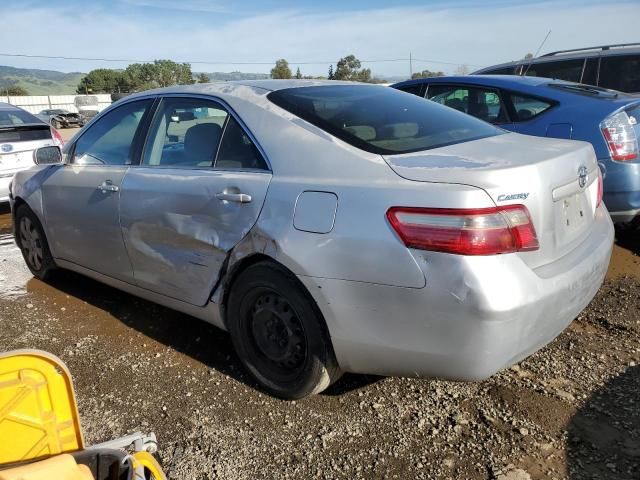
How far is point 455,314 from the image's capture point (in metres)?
2.16

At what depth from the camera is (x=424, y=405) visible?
280 cm

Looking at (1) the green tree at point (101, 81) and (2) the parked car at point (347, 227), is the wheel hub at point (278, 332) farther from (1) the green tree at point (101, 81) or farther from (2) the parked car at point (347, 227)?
(1) the green tree at point (101, 81)

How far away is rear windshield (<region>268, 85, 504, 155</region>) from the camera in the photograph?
270 centimetres

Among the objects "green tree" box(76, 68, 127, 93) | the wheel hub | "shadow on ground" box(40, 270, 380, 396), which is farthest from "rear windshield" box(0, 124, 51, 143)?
"green tree" box(76, 68, 127, 93)

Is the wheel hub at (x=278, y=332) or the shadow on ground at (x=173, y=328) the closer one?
the wheel hub at (x=278, y=332)

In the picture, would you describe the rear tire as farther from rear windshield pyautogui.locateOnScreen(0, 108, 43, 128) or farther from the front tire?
rear windshield pyautogui.locateOnScreen(0, 108, 43, 128)

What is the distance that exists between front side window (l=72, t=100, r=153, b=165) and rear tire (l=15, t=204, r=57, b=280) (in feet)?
2.61

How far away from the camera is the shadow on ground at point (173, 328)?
3.14 metres

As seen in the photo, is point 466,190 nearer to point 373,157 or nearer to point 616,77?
point 373,157

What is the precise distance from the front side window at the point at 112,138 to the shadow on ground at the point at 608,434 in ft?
9.64

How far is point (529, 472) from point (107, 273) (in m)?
2.89

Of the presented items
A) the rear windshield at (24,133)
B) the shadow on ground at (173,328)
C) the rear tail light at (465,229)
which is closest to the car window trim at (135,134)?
the shadow on ground at (173,328)

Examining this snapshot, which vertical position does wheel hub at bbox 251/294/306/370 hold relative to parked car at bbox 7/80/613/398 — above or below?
below

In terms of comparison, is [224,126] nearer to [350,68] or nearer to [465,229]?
[465,229]
